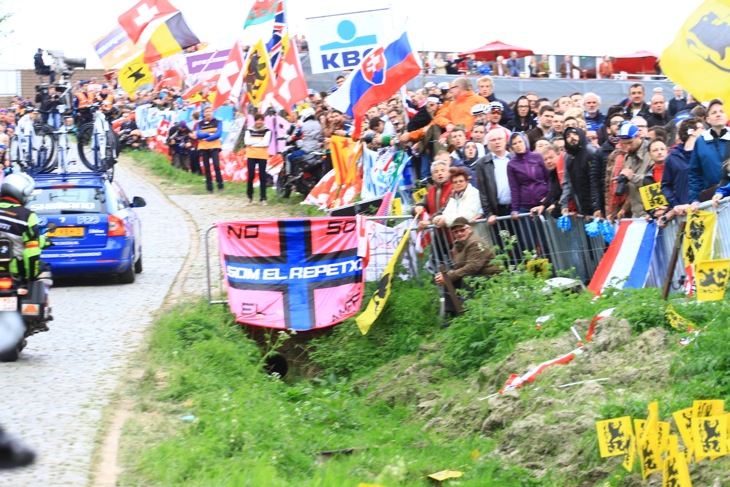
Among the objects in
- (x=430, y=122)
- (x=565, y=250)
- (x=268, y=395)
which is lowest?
(x=268, y=395)

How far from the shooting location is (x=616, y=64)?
37.8m

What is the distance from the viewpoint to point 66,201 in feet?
61.7

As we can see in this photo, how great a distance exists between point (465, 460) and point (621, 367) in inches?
61.1

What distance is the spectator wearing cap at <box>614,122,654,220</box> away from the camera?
13.1m

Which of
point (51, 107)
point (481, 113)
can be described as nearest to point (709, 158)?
point (481, 113)

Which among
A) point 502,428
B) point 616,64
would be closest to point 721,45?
point 502,428

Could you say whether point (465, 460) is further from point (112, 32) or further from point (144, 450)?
point (112, 32)

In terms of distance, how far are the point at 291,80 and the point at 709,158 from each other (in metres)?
14.4

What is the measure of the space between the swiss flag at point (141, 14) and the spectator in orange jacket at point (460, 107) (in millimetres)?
18448

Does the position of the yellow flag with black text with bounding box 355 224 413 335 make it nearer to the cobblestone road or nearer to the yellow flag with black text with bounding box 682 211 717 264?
the cobblestone road

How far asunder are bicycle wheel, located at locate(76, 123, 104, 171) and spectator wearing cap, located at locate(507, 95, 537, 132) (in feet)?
30.7

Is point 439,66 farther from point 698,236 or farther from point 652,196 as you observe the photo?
point 698,236

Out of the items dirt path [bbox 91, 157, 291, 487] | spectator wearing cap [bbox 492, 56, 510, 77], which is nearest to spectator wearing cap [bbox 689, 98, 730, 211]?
dirt path [bbox 91, 157, 291, 487]

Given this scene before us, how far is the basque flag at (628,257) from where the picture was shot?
41.4 feet
